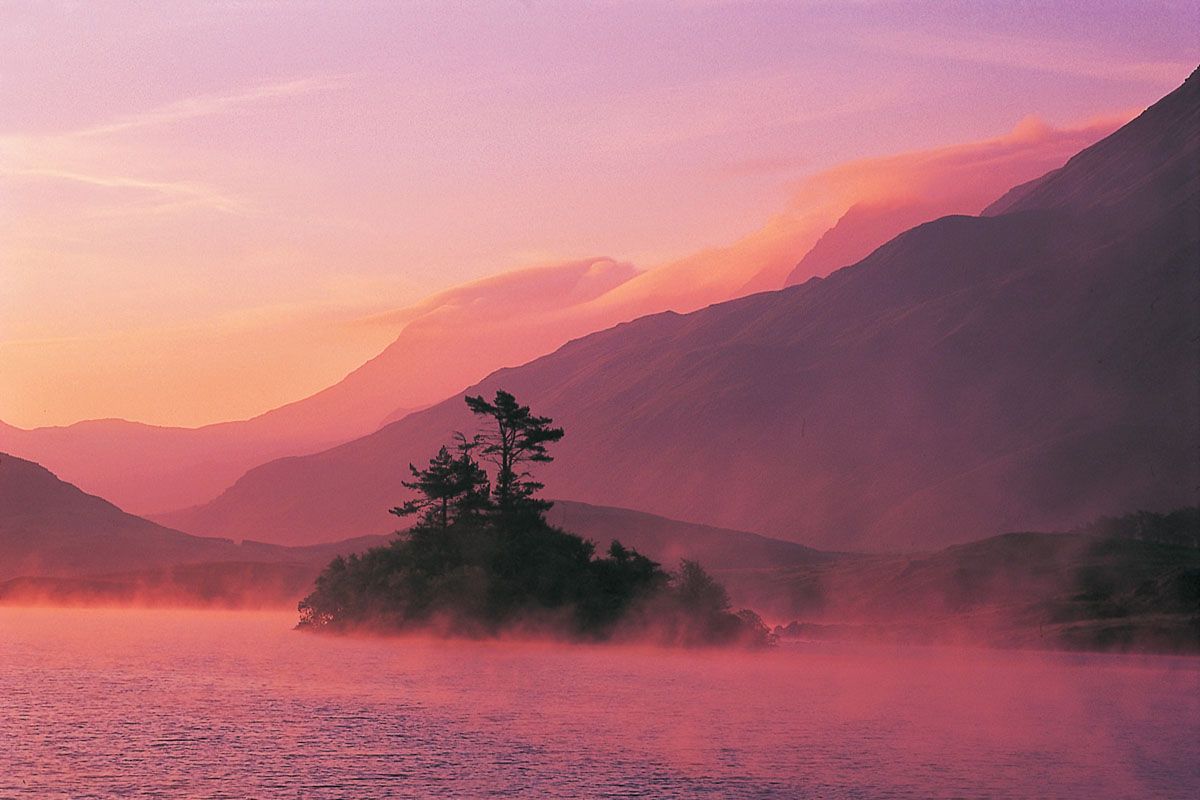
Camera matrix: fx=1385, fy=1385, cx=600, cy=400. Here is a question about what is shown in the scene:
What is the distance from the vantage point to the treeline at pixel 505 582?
4906 inches

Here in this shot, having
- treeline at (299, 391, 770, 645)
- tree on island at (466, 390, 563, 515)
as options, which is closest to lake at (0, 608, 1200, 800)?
treeline at (299, 391, 770, 645)

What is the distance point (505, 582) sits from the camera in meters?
127

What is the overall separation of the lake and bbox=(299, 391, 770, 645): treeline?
18099mm

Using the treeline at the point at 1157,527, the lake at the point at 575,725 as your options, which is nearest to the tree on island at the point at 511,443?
the lake at the point at 575,725

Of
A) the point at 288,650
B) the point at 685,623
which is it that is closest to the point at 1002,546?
the point at 685,623

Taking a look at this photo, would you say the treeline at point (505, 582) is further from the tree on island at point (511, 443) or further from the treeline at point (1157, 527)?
the treeline at point (1157, 527)

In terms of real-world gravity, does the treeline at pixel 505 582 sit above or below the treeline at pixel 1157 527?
below

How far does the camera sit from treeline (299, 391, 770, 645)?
12462cm

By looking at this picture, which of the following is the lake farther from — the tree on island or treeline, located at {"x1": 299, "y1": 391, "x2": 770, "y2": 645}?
the tree on island

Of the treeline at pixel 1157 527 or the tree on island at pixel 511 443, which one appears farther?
the treeline at pixel 1157 527

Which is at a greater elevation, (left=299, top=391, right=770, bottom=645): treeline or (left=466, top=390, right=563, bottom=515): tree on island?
(left=466, top=390, right=563, bottom=515): tree on island

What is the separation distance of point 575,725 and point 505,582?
66760 millimetres

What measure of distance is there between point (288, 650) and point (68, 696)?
3890 centimetres

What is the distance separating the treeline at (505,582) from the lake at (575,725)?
18099 millimetres
